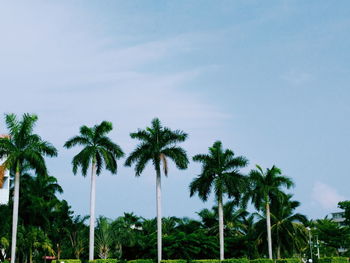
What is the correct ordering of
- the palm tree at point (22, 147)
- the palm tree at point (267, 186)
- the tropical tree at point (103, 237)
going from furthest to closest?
the tropical tree at point (103, 237), the palm tree at point (267, 186), the palm tree at point (22, 147)

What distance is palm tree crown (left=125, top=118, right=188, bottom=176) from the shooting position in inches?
1843

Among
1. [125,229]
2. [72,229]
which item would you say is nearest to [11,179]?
[72,229]

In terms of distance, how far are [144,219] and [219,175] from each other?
26.7 m

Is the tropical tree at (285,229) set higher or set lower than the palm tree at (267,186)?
lower

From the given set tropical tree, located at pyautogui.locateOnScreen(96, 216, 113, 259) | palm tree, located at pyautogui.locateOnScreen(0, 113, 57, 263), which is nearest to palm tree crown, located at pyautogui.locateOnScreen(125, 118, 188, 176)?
palm tree, located at pyautogui.locateOnScreen(0, 113, 57, 263)

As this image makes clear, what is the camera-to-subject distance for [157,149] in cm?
4688

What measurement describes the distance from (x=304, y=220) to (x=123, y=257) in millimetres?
24045

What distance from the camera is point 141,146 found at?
1864 inches

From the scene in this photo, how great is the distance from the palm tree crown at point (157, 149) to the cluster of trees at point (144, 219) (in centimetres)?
10

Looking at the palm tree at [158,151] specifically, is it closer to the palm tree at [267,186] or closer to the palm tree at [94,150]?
the palm tree at [94,150]

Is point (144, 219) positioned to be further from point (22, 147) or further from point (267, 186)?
point (22, 147)

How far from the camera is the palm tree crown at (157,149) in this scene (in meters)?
46.8

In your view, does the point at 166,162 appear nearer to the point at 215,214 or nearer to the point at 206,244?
the point at 206,244

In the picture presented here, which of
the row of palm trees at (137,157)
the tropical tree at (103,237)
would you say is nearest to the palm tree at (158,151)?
the row of palm trees at (137,157)
